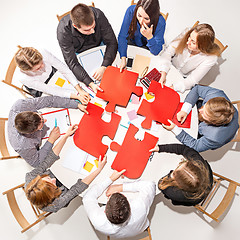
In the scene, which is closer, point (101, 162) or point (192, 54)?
point (101, 162)

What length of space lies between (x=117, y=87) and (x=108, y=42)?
23.3 inches

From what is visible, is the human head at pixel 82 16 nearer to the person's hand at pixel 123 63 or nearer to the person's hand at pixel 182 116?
the person's hand at pixel 123 63

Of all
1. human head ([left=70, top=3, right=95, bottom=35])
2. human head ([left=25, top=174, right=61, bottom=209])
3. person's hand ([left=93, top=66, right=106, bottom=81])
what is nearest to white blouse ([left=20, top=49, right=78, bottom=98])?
person's hand ([left=93, top=66, right=106, bottom=81])

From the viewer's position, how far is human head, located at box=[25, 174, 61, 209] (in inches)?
79.3

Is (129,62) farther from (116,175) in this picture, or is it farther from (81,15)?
(116,175)

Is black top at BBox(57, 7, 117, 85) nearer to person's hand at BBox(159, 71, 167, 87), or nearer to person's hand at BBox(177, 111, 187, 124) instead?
person's hand at BBox(159, 71, 167, 87)

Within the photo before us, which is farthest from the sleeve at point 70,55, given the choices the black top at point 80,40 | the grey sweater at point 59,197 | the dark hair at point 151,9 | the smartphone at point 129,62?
the grey sweater at point 59,197

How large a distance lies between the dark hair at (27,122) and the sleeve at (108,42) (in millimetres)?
938

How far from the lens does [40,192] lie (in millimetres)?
2010

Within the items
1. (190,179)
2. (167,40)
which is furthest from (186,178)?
(167,40)

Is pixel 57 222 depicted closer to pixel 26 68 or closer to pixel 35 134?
pixel 35 134

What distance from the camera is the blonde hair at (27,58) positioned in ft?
6.98

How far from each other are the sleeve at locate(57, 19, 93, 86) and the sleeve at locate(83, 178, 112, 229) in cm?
108

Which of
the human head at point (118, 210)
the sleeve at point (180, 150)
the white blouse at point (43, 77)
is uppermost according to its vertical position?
the white blouse at point (43, 77)
